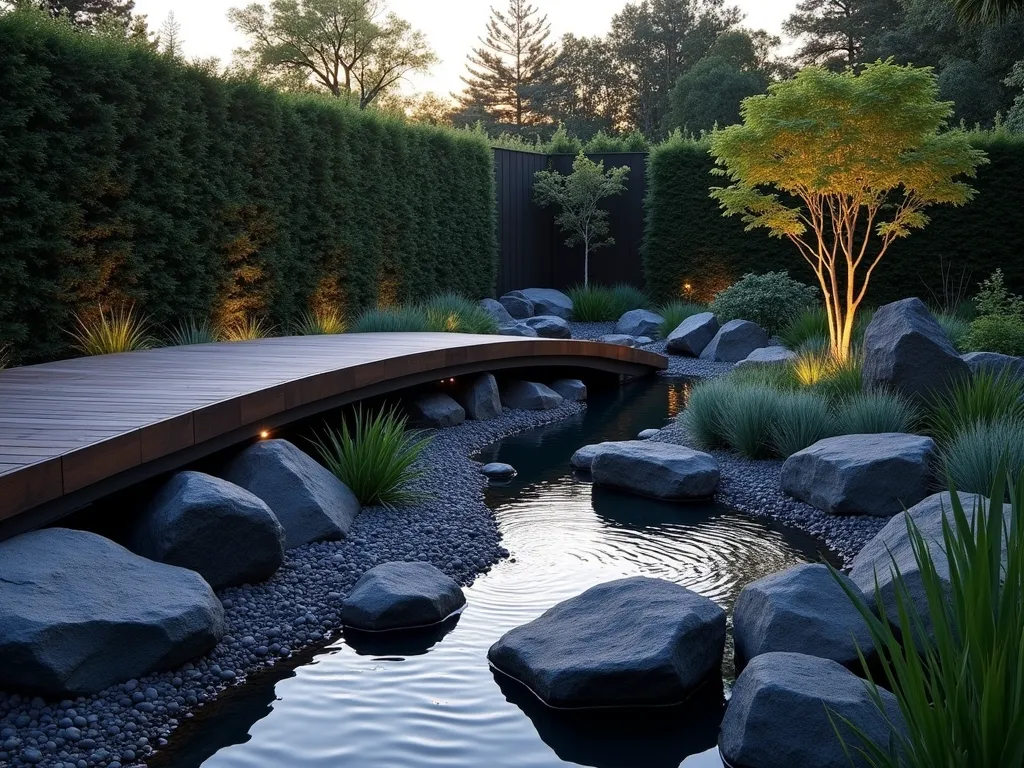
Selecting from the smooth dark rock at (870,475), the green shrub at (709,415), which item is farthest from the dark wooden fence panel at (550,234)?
the smooth dark rock at (870,475)

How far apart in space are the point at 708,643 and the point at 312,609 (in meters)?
1.62

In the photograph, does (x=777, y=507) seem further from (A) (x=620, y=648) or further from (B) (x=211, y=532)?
(B) (x=211, y=532)

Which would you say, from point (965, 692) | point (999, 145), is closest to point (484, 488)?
point (965, 692)

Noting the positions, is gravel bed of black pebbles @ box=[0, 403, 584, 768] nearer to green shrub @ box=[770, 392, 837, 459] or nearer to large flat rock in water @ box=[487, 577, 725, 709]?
large flat rock in water @ box=[487, 577, 725, 709]

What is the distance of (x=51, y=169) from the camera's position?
6.63m

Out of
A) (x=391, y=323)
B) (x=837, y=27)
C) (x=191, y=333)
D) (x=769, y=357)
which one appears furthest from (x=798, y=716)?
(x=837, y=27)

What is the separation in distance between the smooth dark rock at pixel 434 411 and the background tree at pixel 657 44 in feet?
91.2

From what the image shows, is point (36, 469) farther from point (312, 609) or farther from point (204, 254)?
point (204, 254)

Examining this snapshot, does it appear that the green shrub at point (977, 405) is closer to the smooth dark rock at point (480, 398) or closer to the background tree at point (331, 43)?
the smooth dark rock at point (480, 398)

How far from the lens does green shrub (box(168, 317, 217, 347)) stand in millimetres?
8133

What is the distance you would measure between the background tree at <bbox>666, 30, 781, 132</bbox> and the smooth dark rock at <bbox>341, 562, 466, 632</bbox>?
81.4 feet

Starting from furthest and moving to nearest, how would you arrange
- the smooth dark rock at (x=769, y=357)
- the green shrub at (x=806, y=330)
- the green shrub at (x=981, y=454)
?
1. the green shrub at (x=806, y=330)
2. the smooth dark rock at (x=769, y=357)
3. the green shrub at (x=981, y=454)

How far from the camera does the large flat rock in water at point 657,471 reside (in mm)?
6148

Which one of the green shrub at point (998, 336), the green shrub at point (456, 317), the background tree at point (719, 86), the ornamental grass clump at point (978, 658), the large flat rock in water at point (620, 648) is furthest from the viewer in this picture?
the background tree at point (719, 86)
